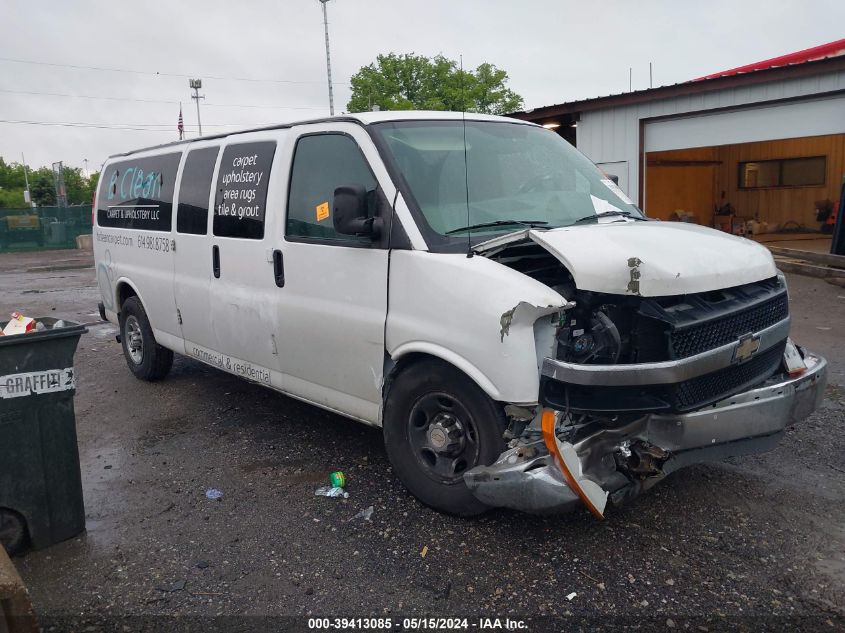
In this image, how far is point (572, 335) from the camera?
3.44m

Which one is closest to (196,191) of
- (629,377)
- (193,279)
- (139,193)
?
(193,279)

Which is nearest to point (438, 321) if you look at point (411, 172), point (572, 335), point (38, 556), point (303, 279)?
point (572, 335)

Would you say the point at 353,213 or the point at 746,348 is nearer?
the point at 746,348

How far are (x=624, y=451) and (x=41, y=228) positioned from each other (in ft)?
109

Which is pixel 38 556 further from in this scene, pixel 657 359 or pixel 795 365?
pixel 795 365

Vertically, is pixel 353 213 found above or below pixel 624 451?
above

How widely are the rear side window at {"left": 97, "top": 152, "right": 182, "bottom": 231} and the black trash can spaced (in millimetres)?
2525

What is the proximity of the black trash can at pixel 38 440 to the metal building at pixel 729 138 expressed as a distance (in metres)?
12.1

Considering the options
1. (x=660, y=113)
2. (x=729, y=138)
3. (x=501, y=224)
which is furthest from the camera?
(x=660, y=113)

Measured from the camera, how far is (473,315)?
3.49 m

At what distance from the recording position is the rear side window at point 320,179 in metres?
4.31

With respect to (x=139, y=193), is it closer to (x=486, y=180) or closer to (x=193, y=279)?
(x=193, y=279)

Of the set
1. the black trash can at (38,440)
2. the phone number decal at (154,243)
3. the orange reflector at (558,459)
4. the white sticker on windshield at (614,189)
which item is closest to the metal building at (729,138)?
the white sticker on windshield at (614,189)

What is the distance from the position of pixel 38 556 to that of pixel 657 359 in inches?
130
